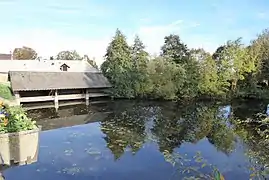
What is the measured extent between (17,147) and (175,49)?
2048cm

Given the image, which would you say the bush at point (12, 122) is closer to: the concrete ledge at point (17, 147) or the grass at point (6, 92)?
the concrete ledge at point (17, 147)

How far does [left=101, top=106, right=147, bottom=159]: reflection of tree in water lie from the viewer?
10039 millimetres

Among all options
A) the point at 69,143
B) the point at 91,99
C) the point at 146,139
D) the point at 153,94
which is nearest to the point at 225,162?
the point at 146,139

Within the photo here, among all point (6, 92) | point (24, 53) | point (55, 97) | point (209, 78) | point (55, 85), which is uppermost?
point (24, 53)

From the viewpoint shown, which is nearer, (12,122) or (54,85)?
(12,122)

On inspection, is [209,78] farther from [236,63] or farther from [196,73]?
[236,63]

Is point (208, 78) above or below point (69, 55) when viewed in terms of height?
below

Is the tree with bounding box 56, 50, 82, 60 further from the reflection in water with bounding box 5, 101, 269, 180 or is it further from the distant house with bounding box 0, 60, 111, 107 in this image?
the reflection in water with bounding box 5, 101, 269, 180

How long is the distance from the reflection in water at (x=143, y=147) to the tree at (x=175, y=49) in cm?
931

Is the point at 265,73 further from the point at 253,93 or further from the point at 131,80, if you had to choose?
the point at 131,80

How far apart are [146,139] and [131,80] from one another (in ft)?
44.7

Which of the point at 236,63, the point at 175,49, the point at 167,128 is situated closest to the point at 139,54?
the point at 175,49

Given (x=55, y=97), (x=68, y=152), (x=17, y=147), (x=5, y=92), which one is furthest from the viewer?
(x=55, y=97)

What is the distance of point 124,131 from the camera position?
40.3 ft
